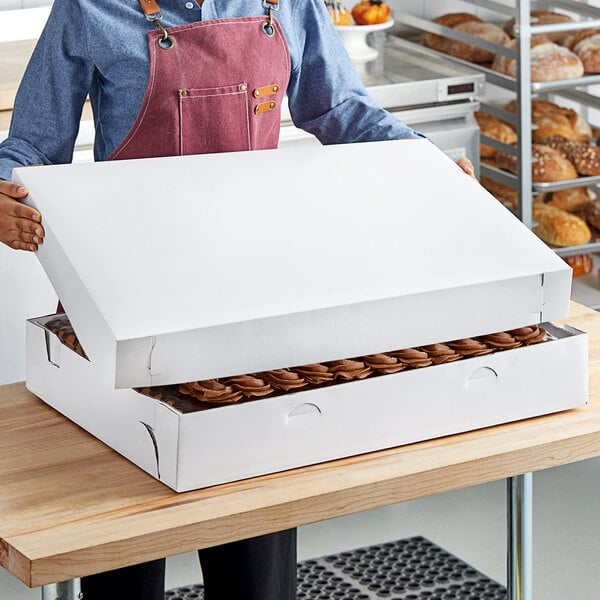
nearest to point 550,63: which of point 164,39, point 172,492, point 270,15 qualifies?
point 270,15

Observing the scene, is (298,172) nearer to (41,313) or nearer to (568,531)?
(41,313)

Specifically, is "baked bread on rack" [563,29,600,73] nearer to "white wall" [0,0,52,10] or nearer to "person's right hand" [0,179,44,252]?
"white wall" [0,0,52,10]

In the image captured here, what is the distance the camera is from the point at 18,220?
1394 millimetres

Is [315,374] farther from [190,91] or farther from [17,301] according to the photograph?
[17,301]

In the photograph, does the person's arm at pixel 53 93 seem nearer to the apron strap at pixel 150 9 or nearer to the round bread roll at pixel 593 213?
the apron strap at pixel 150 9

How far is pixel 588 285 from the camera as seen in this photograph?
3.54 m

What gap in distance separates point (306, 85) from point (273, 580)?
0.74 m

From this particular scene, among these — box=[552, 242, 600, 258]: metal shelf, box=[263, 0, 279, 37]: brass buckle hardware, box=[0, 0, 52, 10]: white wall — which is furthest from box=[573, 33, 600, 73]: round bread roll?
box=[263, 0, 279, 37]: brass buckle hardware

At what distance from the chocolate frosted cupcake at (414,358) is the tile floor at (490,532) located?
1434 mm

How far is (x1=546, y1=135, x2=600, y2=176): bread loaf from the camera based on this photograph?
331 centimetres

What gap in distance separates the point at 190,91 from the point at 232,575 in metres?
0.70

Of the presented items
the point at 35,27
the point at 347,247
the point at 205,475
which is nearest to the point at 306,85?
the point at 347,247

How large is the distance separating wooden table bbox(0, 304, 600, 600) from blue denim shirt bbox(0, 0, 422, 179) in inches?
15.7

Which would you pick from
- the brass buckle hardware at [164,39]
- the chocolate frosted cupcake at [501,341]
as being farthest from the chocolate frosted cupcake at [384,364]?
the brass buckle hardware at [164,39]
